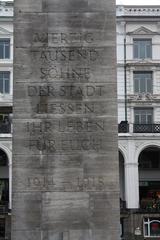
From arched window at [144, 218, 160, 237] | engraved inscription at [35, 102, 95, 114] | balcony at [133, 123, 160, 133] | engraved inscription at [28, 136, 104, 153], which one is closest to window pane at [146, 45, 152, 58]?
balcony at [133, 123, 160, 133]

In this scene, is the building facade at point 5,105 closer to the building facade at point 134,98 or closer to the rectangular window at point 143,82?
the building facade at point 134,98

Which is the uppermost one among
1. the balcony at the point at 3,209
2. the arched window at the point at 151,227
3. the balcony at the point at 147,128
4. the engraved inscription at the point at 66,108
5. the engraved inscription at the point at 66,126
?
the balcony at the point at 147,128

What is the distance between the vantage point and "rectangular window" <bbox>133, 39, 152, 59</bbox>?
60312mm

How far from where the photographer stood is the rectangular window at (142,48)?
2375 inches

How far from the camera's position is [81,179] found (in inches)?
664

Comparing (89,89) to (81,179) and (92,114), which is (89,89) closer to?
(92,114)

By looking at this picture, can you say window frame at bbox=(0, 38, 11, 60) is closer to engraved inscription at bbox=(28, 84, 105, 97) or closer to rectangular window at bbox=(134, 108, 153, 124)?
rectangular window at bbox=(134, 108, 153, 124)

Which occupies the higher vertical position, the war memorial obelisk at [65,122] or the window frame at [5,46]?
the window frame at [5,46]

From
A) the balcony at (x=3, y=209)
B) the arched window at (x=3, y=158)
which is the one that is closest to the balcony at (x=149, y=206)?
the balcony at (x=3, y=209)

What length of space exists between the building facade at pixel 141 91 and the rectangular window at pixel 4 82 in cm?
1053

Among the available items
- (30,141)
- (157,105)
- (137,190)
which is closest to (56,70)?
(30,141)

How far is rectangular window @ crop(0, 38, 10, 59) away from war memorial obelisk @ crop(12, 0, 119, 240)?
43.0m

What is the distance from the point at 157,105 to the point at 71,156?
4324cm

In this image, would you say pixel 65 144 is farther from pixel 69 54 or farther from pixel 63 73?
pixel 69 54
